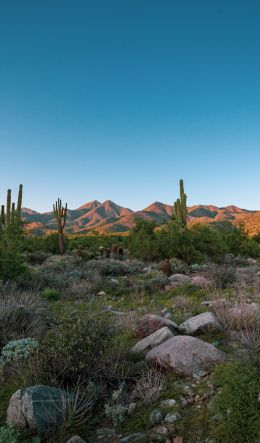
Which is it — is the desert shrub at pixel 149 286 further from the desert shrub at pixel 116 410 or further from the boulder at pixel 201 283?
the desert shrub at pixel 116 410

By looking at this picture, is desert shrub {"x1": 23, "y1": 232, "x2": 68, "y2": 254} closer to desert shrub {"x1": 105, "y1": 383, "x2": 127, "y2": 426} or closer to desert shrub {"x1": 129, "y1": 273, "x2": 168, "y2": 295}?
desert shrub {"x1": 129, "y1": 273, "x2": 168, "y2": 295}

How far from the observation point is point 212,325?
5.18 metres

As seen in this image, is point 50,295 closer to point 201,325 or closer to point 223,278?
point 223,278

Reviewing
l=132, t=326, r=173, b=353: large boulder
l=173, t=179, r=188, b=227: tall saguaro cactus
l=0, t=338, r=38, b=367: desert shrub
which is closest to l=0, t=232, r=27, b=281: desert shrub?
l=0, t=338, r=38, b=367: desert shrub

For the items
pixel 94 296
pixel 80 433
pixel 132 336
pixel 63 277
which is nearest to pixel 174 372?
pixel 80 433

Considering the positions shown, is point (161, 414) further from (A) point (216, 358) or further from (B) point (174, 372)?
(A) point (216, 358)

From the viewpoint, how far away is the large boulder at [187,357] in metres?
3.92

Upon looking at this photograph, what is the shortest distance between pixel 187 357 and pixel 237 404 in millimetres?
957

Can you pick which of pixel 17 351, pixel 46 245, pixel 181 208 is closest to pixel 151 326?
pixel 17 351

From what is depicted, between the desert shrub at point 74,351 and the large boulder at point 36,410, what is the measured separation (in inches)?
→ 18.2

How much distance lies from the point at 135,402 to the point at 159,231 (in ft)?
54.0

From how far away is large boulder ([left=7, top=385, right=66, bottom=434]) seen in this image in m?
3.24

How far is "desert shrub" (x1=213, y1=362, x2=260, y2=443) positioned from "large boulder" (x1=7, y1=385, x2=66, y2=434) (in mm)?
1478

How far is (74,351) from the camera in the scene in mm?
4074
